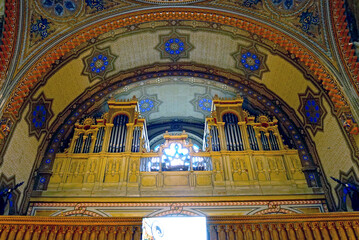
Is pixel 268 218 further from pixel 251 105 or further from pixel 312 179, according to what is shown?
pixel 251 105

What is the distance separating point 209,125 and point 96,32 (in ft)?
15.6

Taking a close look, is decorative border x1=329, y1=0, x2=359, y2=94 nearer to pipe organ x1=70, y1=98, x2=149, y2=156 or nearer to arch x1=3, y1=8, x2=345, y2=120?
arch x1=3, y1=8, x2=345, y2=120

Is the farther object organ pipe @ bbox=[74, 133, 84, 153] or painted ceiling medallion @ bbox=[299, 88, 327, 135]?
organ pipe @ bbox=[74, 133, 84, 153]

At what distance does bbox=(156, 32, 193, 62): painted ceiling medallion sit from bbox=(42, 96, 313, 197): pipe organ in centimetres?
247

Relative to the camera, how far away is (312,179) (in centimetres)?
901

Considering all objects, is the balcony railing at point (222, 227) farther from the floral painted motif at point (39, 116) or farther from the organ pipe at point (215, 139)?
the floral painted motif at point (39, 116)

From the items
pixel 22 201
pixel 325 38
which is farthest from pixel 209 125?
pixel 22 201

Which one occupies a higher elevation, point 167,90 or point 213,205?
point 167,90

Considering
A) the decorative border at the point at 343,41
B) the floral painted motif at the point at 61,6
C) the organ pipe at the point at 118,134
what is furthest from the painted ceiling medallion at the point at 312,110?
the floral painted motif at the point at 61,6

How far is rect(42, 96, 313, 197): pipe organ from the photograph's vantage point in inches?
346

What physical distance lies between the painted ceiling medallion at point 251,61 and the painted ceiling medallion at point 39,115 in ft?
21.4

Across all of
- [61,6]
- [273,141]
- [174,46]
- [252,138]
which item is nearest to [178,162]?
[252,138]

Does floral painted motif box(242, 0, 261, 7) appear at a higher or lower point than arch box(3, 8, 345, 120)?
higher

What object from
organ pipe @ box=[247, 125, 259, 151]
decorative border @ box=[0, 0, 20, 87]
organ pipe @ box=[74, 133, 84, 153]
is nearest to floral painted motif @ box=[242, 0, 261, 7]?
organ pipe @ box=[247, 125, 259, 151]
